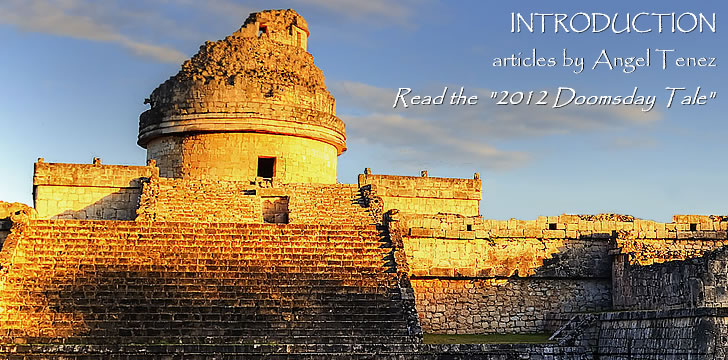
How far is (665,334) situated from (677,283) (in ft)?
8.25

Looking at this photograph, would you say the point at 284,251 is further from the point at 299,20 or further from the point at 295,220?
the point at 299,20

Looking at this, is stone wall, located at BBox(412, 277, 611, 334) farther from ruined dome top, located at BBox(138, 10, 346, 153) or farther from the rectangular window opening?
ruined dome top, located at BBox(138, 10, 346, 153)

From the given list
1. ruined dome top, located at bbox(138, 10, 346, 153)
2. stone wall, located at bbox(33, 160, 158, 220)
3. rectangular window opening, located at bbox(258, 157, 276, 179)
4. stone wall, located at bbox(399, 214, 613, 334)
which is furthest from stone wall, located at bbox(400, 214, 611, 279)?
stone wall, located at bbox(33, 160, 158, 220)

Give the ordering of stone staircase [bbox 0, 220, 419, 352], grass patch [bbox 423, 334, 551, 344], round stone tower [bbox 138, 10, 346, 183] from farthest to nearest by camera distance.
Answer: round stone tower [bbox 138, 10, 346, 183] < grass patch [bbox 423, 334, 551, 344] < stone staircase [bbox 0, 220, 419, 352]

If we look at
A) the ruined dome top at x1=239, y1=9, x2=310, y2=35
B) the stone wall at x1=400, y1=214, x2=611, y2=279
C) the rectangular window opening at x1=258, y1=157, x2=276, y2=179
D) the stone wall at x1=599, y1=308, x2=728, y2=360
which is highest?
the ruined dome top at x1=239, y1=9, x2=310, y2=35

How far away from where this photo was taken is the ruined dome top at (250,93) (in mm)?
23750

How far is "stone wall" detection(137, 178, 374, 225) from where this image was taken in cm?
1958

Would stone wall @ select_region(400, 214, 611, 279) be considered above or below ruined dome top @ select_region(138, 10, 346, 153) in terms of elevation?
below

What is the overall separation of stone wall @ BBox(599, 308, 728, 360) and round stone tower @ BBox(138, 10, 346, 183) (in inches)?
383

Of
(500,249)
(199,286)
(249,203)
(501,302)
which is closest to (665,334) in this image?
(501,302)

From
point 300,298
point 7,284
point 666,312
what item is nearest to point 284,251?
point 300,298

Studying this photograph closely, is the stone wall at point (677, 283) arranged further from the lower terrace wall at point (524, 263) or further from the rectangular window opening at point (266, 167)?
the rectangular window opening at point (266, 167)

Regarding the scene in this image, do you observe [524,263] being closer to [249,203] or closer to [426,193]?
[426,193]

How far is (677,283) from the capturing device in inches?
659
